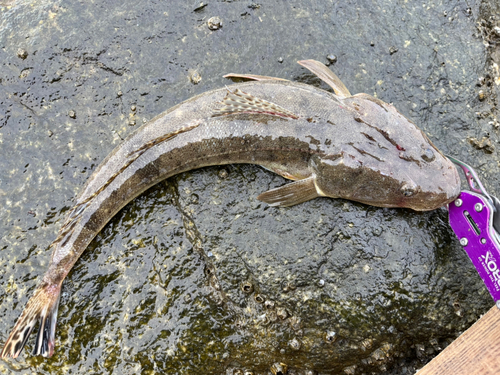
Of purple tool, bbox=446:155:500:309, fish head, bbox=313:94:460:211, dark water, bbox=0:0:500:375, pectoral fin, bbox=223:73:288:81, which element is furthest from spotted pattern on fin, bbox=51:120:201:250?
purple tool, bbox=446:155:500:309

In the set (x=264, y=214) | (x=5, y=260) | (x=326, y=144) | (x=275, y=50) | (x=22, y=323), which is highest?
(x=275, y=50)

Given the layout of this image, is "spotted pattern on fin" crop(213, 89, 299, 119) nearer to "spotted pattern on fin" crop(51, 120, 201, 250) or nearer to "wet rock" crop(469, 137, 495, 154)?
"spotted pattern on fin" crop(51, 120, 201, 250)

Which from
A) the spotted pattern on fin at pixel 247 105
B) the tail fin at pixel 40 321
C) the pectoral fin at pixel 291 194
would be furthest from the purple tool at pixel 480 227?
the tail fin at pixel 40 321

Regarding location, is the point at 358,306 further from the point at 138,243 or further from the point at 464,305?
the point at 138,243

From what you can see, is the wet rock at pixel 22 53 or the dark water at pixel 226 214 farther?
the wet rock at pixel 22 53

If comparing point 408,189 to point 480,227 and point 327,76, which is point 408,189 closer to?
point 480,227

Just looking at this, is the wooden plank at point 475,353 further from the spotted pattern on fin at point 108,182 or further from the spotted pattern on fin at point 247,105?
the spotted pattern on fin at point 108,182

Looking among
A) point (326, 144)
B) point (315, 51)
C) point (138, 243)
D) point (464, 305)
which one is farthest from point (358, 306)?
point (315, 51)
